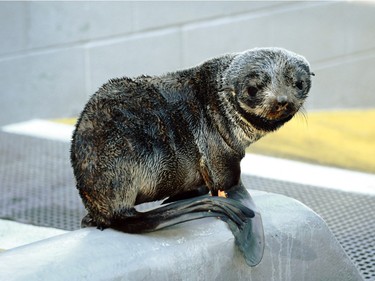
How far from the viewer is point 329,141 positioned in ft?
19.9

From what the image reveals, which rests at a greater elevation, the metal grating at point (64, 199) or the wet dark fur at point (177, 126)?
the wet dark fur at point (177, 126)

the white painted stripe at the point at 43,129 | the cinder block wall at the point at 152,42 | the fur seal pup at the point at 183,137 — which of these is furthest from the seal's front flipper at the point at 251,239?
the cinder block wall at the point at 152,42

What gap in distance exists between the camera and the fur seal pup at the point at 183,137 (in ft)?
9.02

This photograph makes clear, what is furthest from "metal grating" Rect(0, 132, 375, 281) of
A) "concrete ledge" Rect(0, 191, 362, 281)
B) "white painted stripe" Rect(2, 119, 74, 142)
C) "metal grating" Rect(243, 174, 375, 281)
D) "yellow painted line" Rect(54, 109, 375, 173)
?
"yellow painted line" Rect(54, 109, 375, 173)

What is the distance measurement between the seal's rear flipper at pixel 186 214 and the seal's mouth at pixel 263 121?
0.93 feet

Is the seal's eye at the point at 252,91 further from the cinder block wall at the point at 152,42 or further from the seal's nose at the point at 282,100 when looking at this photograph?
the cinder block wall at the point at 152,42

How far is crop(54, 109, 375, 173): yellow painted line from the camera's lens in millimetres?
5531

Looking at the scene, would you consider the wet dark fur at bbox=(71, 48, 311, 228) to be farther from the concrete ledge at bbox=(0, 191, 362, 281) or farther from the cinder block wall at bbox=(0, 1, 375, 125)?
the cinder block wall at bbox=(0, 1, 375, 125)

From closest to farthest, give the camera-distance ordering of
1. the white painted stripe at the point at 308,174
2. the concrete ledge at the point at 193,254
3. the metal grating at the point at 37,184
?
the concrete ledge at the point at 193,254 → the metal grating at the point at 37,184 → the white painted stripe at the point at 308,174

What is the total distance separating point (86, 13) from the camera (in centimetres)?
646

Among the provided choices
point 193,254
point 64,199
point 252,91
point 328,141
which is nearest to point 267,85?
point 252,91

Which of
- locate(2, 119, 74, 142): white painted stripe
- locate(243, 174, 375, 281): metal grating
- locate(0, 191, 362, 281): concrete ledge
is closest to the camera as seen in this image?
locate(0, 191, 362, 281): concrete ledge

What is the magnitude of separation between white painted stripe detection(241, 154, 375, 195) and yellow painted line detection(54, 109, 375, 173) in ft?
0.50

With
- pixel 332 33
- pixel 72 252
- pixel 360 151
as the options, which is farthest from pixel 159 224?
pixel 332 33
